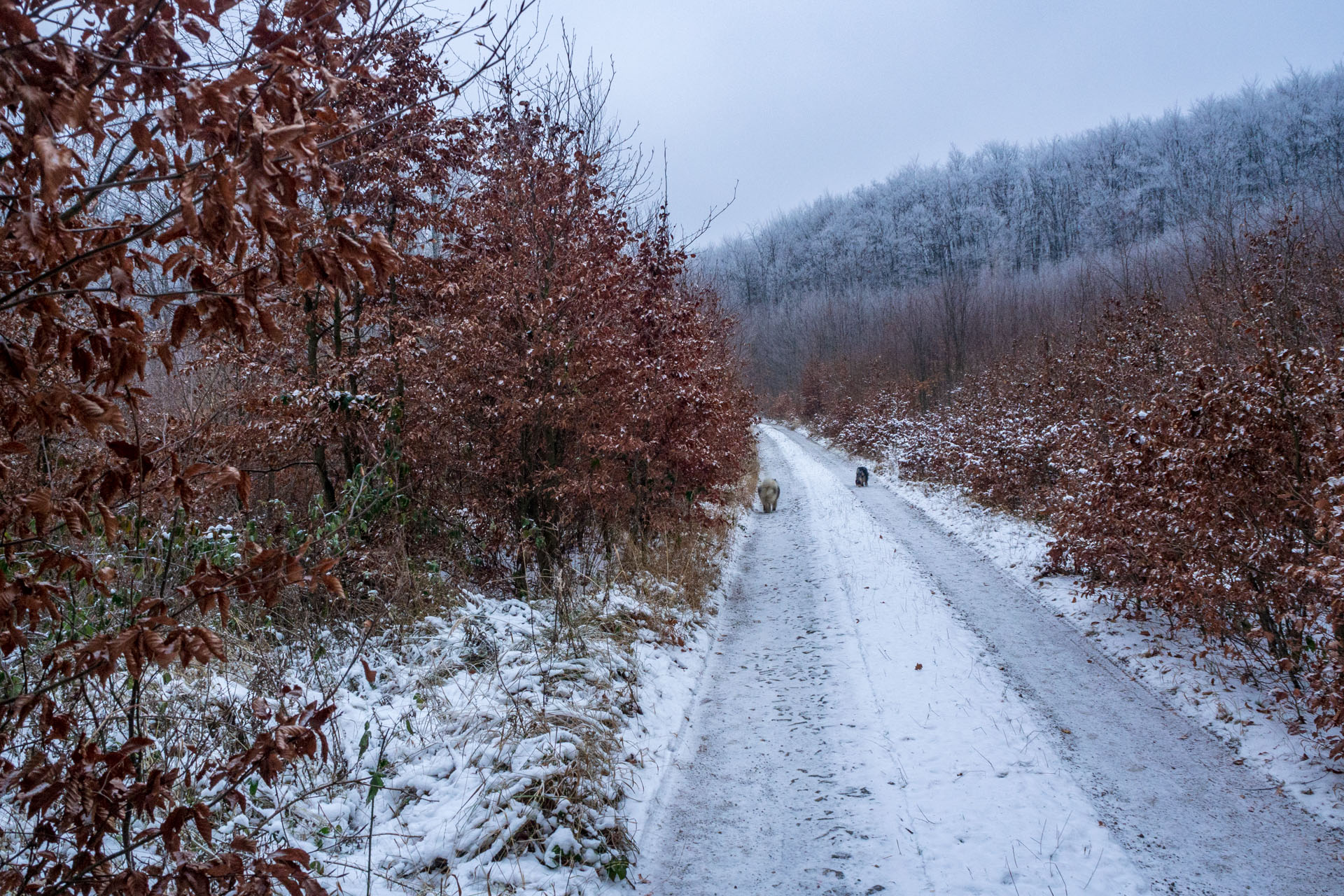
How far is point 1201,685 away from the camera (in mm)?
6195

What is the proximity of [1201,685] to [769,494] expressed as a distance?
11871mm

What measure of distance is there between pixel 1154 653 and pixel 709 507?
8559mm

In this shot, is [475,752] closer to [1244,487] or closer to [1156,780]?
[1156,780]

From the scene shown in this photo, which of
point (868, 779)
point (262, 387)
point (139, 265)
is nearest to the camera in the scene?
point (139, 265)

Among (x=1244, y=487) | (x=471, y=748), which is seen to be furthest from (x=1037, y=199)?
(x=471, y=748)

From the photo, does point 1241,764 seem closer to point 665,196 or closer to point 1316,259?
point 665,196

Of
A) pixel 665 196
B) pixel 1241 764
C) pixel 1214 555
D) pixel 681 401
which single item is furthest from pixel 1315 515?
pixel 665 196

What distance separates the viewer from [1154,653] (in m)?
6.94

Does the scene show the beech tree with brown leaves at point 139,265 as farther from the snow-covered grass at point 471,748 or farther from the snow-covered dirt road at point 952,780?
the snow-covered dirt road at point 952,780

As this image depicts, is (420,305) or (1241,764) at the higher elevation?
(420,305)

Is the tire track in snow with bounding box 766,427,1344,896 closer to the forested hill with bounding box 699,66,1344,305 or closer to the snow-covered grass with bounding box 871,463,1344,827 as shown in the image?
the snow-covered grass with bounding box 871,463,1344,827

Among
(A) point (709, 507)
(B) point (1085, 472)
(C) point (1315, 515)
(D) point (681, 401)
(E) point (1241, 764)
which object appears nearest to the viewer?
(E) point (1241, 764)

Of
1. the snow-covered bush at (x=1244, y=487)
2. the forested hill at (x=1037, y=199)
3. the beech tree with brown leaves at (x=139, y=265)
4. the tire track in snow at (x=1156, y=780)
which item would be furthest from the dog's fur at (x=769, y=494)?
the forested hill at (x=1037, y=199)

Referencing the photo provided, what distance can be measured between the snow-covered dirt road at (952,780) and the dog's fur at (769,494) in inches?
361
